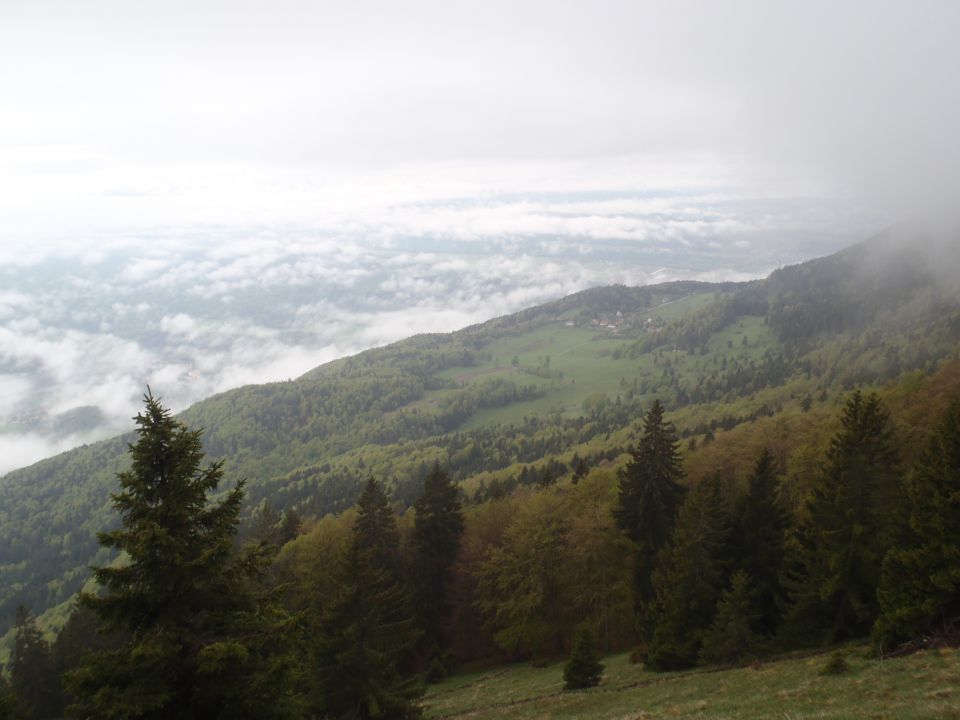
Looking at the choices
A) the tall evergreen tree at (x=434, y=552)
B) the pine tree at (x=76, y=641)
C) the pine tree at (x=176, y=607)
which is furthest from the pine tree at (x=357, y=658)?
the pine tree at (x=76, y=641)

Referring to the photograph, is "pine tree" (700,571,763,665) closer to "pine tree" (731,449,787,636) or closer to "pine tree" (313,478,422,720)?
"pine tree" (731,449,787,636)

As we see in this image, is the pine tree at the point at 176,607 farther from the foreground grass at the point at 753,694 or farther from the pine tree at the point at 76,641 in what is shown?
the pine tree at the point at 76,641

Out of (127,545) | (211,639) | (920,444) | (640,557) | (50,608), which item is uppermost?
(127,545)

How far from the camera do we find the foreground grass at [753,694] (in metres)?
15.9

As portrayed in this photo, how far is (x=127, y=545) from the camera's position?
12.8 metres

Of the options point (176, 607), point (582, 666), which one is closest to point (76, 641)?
point (582, 666)

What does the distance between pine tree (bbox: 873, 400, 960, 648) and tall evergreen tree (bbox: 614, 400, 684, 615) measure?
663 inches

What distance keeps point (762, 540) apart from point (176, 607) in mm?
31837

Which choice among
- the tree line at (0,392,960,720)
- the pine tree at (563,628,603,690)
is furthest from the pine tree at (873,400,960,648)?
the pine tree at (563,628,603,690)

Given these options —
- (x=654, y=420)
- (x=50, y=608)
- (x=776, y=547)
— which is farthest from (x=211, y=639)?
(x=50, y=608)

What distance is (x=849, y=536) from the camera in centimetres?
2844

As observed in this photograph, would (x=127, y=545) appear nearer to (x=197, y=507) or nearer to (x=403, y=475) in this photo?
(x=197, y=507)

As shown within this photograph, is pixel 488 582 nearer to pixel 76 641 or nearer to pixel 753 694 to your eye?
pixel 753 694

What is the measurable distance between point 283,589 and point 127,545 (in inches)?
172
